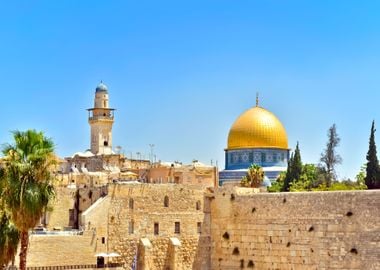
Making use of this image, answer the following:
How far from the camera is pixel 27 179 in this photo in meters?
17.5

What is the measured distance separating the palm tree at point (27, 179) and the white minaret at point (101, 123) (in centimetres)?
2841

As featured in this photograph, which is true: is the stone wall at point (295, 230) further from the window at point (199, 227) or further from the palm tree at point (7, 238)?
the palm tree at point (7, 238)

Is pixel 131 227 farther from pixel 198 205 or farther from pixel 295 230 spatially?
pixel 295 230

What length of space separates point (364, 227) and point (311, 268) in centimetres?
281

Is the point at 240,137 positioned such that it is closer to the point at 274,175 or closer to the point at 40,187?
the point at 274,175

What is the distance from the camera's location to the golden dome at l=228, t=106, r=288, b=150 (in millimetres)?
51219

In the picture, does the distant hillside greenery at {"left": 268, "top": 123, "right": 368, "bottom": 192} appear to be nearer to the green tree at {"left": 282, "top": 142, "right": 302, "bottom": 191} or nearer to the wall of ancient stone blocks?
the green tree at {"left": 282, "top": 142, "right": 302, "bottom": 191}

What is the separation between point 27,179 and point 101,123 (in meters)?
29.1

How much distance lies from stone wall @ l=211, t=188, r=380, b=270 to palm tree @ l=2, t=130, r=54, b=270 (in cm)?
1399

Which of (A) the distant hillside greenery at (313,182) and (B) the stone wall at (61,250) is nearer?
(B) the stone wall at (61,250)

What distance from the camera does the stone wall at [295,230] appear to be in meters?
27.7

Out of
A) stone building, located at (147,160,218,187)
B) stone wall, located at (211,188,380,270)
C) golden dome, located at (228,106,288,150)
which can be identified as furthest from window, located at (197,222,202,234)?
golden dome, located at (228,106,288,150)

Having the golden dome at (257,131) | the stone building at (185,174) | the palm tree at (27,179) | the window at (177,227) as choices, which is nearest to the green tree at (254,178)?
the stone building at (185,174)

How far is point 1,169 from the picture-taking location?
17812 millimetres
